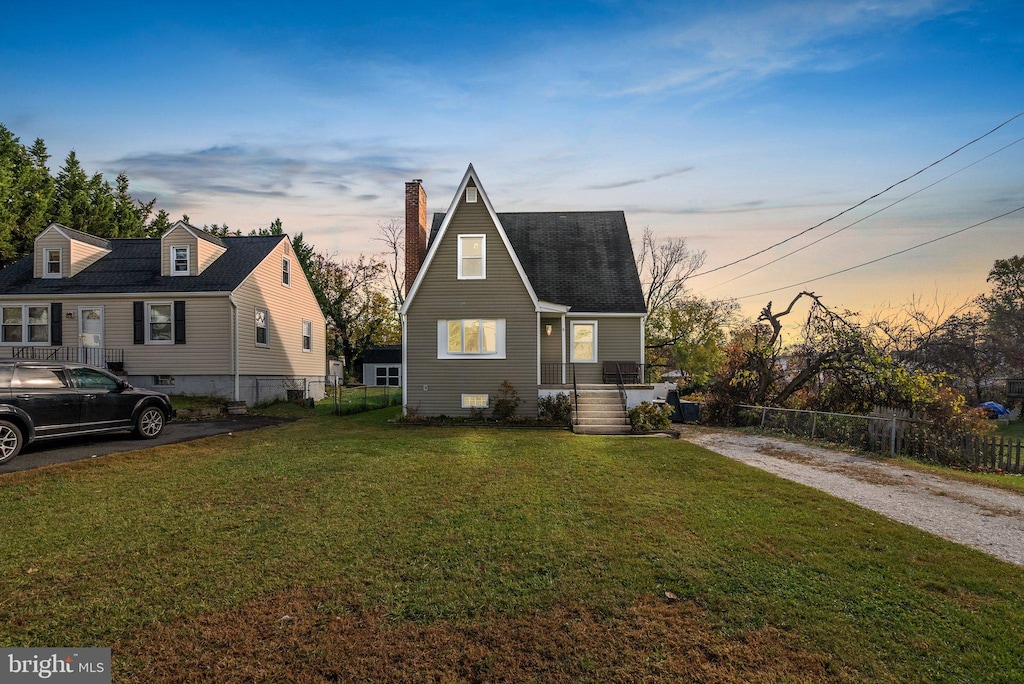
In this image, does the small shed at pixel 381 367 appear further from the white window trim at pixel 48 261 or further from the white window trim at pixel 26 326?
the white window trim at pixel 26 326

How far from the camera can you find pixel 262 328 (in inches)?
894

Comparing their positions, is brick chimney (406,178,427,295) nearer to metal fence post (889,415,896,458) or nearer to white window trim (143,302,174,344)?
white window trim (143,302,174,344)

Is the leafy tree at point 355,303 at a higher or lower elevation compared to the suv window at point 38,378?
higher

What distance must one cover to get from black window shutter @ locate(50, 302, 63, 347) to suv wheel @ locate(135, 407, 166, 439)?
40.3ft

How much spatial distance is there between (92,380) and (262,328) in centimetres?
1167

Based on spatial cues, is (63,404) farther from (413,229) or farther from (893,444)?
(893,444)

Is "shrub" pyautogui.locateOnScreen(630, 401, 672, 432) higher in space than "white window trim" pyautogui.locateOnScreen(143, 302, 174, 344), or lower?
lower

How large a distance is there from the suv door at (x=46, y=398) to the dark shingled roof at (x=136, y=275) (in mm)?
10158

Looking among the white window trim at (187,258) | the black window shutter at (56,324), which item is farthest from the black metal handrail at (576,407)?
the black window shutter at (56,324)

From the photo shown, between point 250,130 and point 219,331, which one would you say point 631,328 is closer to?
point 250,130

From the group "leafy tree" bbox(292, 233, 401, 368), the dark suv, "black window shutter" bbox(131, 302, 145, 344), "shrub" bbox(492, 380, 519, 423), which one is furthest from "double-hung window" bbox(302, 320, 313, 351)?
"leafy tree" bbox(292, 233, 401, 368)

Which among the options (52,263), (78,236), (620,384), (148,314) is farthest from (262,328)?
(620,384)

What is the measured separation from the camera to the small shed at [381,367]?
40.4 meters

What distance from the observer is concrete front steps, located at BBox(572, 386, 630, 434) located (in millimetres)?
15328
